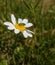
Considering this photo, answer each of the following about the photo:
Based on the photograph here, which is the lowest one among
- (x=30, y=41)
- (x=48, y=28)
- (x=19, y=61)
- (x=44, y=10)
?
(x=19, y=61)

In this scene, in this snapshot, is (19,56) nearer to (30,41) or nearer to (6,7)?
(30,41)

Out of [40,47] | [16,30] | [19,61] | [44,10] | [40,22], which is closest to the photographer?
[16,30]

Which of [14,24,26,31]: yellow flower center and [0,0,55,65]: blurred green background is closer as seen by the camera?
[14,24,26,31]: yellow flower center

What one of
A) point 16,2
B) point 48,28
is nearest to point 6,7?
point 16,2

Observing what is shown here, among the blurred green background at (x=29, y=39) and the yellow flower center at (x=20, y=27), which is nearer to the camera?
the yellow flower center at (x=20, y=27)

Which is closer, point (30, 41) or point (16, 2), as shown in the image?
point (30, 41)

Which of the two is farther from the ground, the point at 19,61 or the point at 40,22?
the point at 40,22

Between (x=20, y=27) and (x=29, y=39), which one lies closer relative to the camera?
(x=20, y=27)

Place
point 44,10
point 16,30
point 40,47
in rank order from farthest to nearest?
point 44,10
point 40,47
point 16,30
